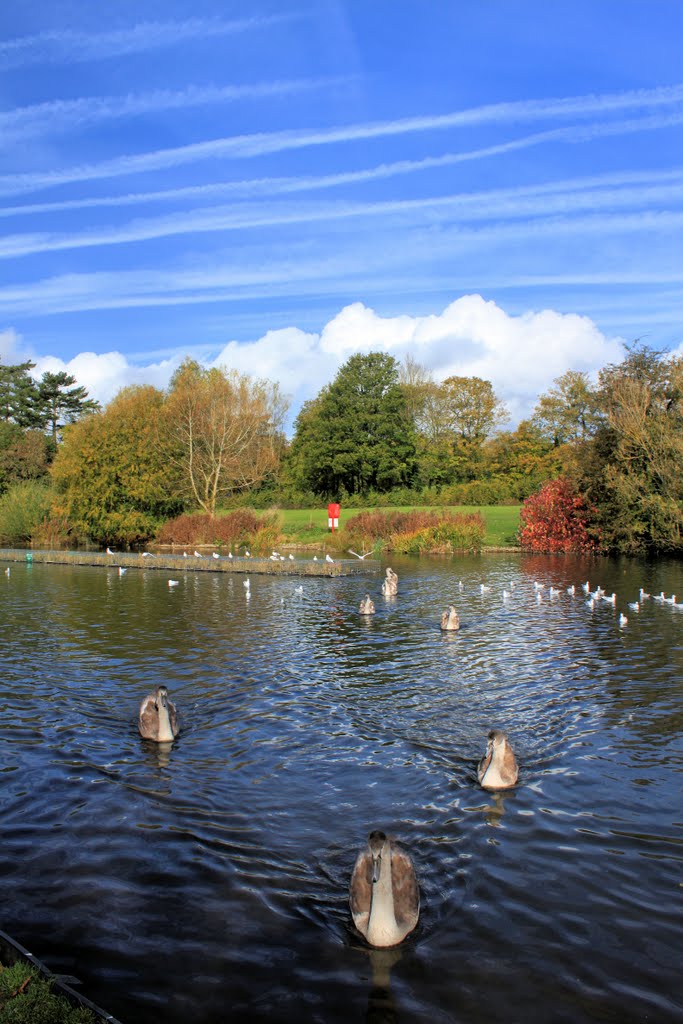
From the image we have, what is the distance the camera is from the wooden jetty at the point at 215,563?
2923 cm

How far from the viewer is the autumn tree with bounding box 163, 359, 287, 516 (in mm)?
44844

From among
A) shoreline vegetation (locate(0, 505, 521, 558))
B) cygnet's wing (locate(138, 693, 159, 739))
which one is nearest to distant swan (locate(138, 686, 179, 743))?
cygnet's wing (locate(138, 693, 159, 739))

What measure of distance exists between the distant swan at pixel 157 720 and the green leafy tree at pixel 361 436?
57306mm

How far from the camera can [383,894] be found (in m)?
5.20

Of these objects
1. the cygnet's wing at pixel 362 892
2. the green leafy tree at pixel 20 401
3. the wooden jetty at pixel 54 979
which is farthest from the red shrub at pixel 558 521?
the green leafy tree at pixel 20 401

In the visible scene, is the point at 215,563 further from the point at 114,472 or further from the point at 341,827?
the point at 341,827

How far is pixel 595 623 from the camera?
17.5 metres

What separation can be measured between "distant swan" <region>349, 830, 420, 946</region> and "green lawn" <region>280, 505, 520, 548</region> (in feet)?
115

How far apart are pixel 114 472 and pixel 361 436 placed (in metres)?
30.0

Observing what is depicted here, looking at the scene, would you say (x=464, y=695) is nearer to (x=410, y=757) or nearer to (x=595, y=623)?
(x=410, y=757)

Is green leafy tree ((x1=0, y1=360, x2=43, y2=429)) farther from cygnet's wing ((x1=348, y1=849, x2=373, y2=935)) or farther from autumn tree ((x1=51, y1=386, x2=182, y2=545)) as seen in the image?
cygnet's wing ((x1=348, y1=849, x2=373, y2=935))

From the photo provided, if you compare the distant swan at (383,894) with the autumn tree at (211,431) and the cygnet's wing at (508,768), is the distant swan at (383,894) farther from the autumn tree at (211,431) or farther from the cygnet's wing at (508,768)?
the autumn tree at (211,431)

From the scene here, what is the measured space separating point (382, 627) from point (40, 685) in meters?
7.75

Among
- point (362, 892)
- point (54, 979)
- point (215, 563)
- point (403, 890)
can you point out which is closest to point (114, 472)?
point (215, 563)
